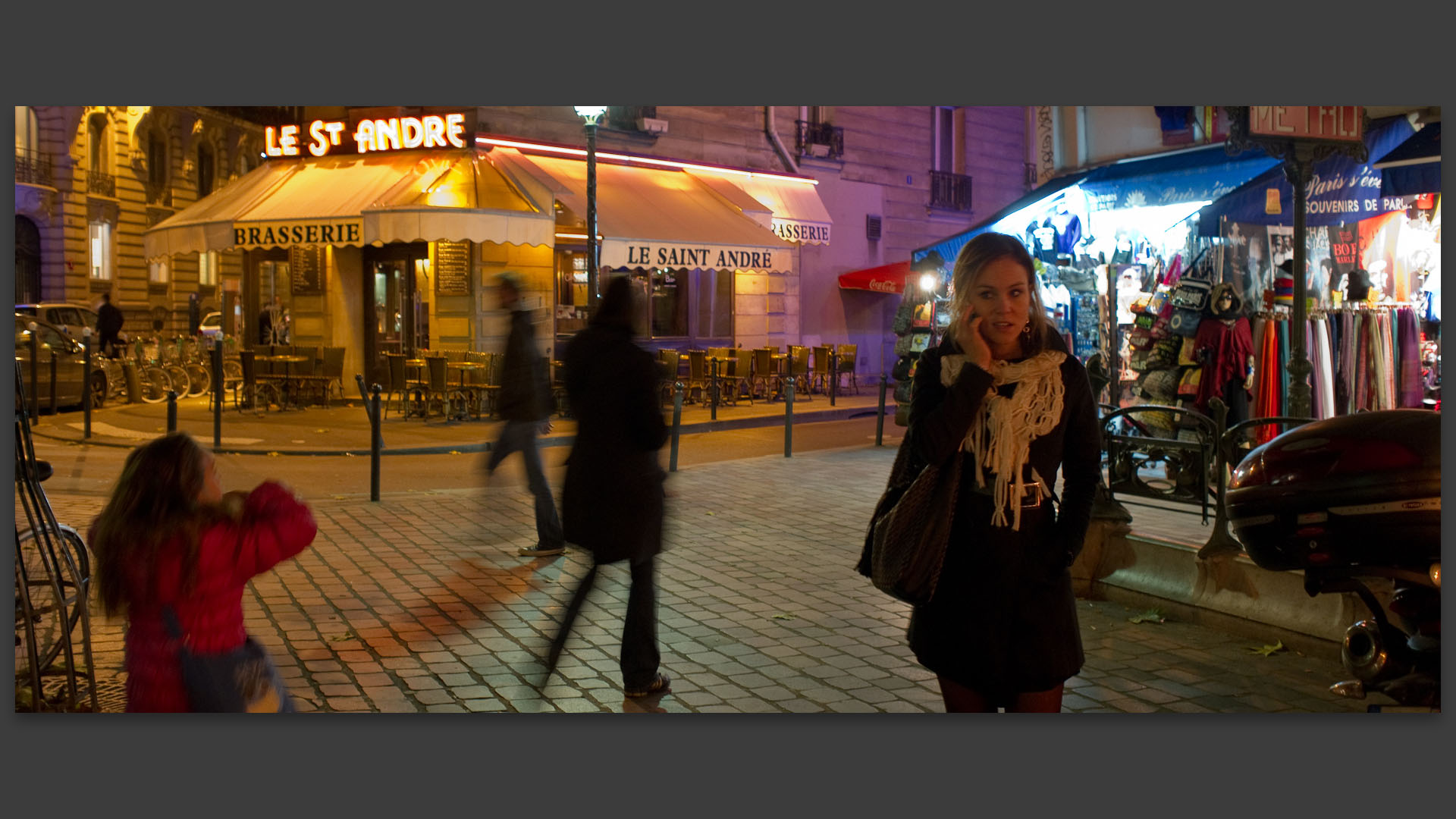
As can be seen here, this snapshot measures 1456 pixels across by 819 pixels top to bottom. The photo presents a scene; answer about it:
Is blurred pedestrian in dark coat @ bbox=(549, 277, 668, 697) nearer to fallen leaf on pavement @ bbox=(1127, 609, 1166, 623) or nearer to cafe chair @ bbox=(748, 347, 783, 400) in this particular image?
fallen leaf on pavement @ bbox=(1127, 609, 1166, 623)

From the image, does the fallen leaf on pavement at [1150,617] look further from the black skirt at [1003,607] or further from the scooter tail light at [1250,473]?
the black skirt at [1003,607]

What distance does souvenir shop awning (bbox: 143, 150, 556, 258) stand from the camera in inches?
685

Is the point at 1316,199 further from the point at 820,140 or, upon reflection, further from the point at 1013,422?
the point at 820,140

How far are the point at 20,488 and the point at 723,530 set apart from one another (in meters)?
5.29

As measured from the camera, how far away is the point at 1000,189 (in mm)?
28578

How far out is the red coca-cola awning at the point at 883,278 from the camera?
2372 cm

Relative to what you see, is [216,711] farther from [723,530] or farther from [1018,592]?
[723,530]

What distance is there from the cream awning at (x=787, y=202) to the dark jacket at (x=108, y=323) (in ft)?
34.2

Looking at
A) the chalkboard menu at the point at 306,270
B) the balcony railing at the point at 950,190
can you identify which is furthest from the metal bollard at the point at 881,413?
the balcony railing at the point at 950,190

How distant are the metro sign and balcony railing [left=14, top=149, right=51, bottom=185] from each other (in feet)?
98.6

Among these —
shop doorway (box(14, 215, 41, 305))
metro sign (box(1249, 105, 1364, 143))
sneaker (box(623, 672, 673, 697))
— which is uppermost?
shop doorway (box(14, 215, 41, 305))

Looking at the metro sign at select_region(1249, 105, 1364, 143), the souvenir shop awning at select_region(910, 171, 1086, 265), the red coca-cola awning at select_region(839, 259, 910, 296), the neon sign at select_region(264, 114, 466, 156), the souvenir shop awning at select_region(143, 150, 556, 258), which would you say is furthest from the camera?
the red coca-cola awning at select_region(839, 259, 910, 296)

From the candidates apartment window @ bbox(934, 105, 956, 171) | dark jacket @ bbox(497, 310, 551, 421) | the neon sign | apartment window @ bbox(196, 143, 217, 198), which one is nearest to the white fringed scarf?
dark jacket @ bbox(497, 310, 551, 421)

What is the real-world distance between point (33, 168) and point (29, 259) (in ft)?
8.71
